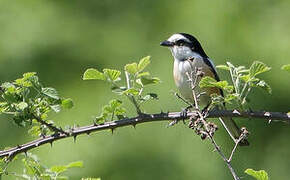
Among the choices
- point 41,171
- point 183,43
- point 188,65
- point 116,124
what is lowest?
point 41,171

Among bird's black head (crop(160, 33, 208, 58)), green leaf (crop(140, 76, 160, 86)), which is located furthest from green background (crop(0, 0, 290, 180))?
green leaf (crop(140, 76, 160, 86))

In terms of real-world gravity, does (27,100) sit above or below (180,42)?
below

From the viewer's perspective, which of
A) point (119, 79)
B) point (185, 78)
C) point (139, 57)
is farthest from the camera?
point (139, 57)

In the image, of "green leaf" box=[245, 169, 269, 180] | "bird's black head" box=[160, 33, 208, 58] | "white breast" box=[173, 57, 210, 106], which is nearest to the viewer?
"green leaf" box=[245, 169, 269, 180]

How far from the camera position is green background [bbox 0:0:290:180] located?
16.1ft

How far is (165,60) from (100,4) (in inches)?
60.1

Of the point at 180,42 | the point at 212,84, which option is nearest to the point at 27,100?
the point at 212,84

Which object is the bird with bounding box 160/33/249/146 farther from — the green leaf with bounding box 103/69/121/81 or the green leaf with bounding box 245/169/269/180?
the green leaf with bounding box 245/169/269/180

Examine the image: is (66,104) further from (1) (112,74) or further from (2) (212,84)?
(2) (212,84)

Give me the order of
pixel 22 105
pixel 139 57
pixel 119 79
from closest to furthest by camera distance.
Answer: pixel 22 105, pixel 119 79, pixel 139 57

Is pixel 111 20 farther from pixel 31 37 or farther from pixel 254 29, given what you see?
pixel 254 29

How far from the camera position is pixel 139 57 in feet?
18.4

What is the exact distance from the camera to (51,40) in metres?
6.04

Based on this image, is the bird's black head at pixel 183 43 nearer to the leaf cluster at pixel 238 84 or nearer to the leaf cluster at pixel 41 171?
the leaf cluster at pixel 238 84
